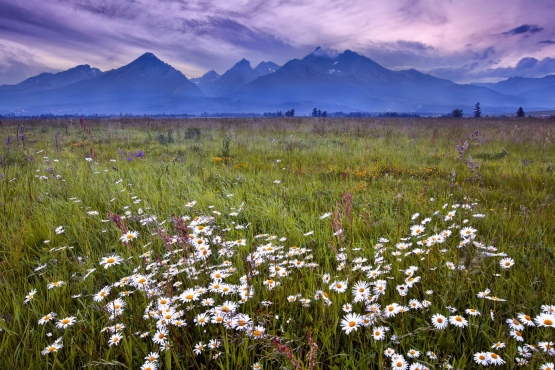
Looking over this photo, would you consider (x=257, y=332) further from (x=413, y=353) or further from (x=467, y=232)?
(x=467, y=232)

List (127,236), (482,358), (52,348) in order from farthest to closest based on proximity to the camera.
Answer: (127,236) < (52,348) < (482,358)

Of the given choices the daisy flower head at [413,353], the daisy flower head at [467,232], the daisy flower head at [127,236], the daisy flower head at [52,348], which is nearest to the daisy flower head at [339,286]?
the daisy flower head at [413,353]

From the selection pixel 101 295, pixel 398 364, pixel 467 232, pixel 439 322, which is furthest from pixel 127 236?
pixel 467 232

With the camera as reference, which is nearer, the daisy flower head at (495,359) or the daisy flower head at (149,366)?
the daisy flower head at (495,359)

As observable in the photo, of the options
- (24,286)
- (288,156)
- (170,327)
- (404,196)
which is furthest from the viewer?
(288,156)

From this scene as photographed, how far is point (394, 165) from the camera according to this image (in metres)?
6.85

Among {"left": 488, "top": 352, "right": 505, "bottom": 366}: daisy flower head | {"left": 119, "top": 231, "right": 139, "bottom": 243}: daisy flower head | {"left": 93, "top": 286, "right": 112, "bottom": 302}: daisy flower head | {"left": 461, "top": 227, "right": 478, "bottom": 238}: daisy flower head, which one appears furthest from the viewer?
{"left": 461, "top": 227, "right": 478, "bottom": 238}: daisy flower head

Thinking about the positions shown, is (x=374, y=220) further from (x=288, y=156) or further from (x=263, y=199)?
(x=288, y=156)

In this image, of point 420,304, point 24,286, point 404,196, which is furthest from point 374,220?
point 24,286

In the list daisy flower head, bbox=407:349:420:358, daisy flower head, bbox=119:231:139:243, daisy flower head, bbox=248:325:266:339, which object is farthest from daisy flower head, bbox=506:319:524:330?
daisy flower head, bbox=119:231:139:243

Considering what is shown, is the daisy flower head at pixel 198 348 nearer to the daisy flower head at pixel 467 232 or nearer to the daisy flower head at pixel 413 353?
the daisy flower head at pixel 413 353

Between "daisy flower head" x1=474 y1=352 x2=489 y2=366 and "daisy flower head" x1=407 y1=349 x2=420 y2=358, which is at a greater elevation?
"daisy flower head" x1=474 y1=352 x2=489 y2=366

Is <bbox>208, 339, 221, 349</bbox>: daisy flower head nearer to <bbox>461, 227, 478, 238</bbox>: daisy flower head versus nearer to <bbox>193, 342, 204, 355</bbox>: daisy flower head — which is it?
<bbox>193, 342, 204, 355</bbox>: daisy flower head

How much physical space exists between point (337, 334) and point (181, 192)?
11.6 feet
